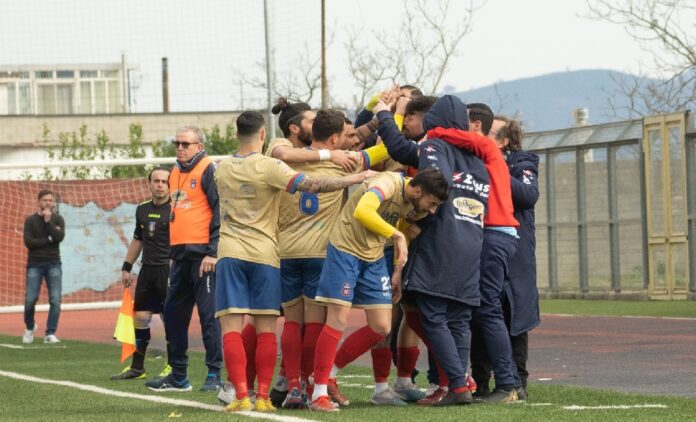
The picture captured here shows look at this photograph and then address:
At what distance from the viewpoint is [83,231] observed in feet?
105

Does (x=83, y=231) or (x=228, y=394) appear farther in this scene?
(x=83, y=231)

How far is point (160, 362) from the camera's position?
596 inches

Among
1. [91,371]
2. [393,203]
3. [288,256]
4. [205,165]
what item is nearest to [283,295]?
[288,256]

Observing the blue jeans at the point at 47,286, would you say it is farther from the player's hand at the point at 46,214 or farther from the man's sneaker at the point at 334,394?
the man's sneaker at the point at 334,394

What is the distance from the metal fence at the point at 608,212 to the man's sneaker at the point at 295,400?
53.7 feet

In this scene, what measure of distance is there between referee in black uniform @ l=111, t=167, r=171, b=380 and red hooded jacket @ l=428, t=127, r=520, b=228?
4.47 metres

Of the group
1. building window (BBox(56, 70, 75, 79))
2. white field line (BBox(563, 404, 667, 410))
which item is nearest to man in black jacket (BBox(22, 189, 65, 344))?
white field line (BBox(563, 404, 667, 410))

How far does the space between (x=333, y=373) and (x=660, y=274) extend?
16.7 m

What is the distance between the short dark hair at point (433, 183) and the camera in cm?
921

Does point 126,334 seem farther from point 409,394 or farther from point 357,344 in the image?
point 357,344

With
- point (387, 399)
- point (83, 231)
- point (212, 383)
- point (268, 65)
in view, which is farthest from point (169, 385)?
point (83, 231)

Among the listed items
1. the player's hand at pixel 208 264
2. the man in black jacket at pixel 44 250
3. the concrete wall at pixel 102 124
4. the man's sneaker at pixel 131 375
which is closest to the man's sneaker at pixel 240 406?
the player's hand at pixel 208 264

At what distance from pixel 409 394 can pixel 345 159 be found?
5.76ft

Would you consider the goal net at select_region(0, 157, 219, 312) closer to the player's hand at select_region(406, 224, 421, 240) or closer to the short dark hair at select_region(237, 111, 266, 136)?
the short dark hair at select_region(237, 111, 266, 136)
